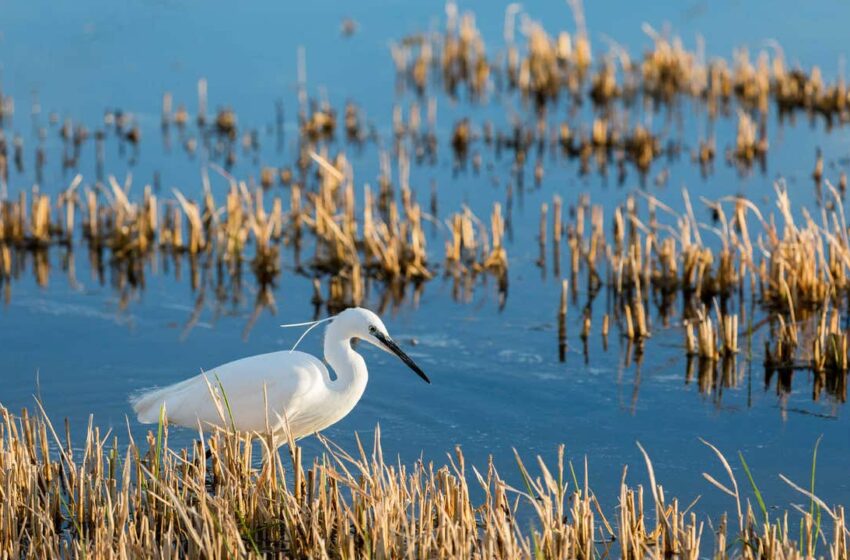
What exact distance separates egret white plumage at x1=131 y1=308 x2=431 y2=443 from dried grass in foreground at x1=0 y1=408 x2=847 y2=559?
0.56 meters

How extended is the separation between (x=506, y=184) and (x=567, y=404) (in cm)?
585

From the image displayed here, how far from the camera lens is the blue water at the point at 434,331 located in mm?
6887

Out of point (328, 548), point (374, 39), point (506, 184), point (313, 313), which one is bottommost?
point (328, 548)

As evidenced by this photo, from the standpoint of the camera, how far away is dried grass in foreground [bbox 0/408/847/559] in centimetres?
458

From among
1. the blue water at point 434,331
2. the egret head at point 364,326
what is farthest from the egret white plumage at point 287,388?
the blue water at point 434,331

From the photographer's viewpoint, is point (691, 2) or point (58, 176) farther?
point (691, 2)

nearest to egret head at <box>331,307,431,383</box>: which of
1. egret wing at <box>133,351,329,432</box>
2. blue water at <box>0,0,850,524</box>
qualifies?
egret wing at <box>133,351,329,432</box>

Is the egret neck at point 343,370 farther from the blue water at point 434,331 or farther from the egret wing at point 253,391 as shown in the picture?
the blue water at point 434,331

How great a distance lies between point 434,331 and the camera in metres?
8.97

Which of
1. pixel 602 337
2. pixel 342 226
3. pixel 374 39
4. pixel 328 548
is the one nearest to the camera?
pixel 328 548

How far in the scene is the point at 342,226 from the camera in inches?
428

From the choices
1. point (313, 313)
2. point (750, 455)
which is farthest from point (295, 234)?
point (750, 455)

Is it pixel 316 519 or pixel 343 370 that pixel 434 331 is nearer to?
pixel 343 370

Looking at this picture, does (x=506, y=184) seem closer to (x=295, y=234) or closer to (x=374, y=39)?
(x=295, y=234)
